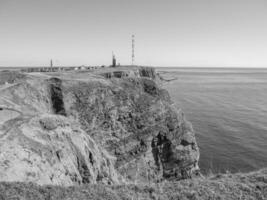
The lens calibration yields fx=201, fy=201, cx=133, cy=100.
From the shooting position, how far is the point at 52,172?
41.9 ft

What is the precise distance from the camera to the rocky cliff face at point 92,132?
13539 mm

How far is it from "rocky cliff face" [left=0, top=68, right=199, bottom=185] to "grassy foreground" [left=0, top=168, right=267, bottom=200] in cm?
339

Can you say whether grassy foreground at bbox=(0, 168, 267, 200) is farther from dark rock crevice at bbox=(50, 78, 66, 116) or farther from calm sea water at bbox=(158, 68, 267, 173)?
dark rock crevice at bbox=(50, 78, 66, 116)

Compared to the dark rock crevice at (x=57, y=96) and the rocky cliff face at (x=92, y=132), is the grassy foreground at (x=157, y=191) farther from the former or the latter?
the dark rock crevice at (x=57, y=96)

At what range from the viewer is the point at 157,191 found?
9734 mm

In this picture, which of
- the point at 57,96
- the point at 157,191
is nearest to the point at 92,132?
the point at 57,96

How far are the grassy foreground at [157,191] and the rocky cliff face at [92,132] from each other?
3.39m

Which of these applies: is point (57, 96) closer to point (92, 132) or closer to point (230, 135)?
point (92, 132)

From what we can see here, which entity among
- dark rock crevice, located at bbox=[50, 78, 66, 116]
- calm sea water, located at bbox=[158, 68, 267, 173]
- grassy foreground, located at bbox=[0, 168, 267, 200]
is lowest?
calm sea water, located at bbox=[158, 68, 267, 173]

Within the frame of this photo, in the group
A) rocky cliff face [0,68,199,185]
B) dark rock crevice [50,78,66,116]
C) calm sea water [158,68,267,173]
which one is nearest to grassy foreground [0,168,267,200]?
rocky cliff face [0,68,199,185]

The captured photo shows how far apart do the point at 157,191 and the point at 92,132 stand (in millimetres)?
18519

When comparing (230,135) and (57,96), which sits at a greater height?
(57,96)

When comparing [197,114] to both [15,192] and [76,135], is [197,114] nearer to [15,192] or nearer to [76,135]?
[76,135]

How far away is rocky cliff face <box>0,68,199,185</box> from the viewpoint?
44.4ft
